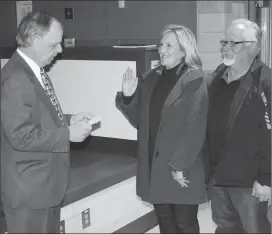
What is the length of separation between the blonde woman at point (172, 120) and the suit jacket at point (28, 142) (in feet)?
1.17

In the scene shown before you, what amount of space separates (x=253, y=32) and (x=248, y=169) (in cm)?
38

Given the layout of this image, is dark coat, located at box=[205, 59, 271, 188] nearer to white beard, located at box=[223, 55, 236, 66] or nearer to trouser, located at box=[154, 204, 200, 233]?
white beard, located at box=[223, 55, 236, 66]

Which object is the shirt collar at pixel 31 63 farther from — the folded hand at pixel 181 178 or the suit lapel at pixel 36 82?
the folded hand at pixel 181 178

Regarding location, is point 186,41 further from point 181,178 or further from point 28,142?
point 28,142

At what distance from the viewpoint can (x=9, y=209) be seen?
1.06 m

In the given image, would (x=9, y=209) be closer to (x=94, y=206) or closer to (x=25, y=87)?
(x=25, y=87)

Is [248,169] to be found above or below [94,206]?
above

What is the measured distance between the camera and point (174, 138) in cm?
138

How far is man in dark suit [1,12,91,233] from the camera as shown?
979 millimetres

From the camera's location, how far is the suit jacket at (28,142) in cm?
97

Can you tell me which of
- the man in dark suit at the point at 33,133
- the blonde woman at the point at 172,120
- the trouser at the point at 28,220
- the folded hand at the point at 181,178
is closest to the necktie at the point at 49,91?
the man in dark suit at the point at 33,133

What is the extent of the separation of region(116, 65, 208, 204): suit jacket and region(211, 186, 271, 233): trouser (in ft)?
0.19

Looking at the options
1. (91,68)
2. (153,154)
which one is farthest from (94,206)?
(91,68)

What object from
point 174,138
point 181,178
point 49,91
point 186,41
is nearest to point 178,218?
point 181,178
